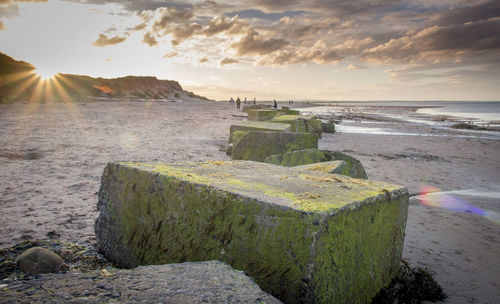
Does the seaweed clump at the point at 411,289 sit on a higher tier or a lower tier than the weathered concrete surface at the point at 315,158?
lower

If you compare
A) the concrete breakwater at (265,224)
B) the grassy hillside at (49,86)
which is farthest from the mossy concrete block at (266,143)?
the grassy hillside at (49,86)

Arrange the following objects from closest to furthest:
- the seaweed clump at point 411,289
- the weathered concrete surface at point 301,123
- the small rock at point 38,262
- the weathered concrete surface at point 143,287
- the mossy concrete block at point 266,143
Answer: the weathered concrete surface at point 143,287, the small rock at point 38,262, the seaweed clump at point 411,289, the mossy concrete block at point 266,143, the weathered concrete surface at point 301,123

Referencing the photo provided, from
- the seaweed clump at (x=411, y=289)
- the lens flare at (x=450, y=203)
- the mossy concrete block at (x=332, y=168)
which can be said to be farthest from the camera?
the lens flare at (x=450, y=203)

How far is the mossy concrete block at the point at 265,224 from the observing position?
1.39 metres

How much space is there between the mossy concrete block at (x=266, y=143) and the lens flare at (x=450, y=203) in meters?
2.08

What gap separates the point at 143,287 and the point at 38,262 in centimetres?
98

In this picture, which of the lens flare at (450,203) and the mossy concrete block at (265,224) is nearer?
the mossy concrete block at (265,224)

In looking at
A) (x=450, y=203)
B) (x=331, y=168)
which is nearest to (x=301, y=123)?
(x=450, y=203)

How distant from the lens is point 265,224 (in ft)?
4.84

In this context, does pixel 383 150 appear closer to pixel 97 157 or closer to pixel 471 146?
pixel 471 146

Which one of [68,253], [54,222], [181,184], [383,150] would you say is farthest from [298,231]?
[383,150]

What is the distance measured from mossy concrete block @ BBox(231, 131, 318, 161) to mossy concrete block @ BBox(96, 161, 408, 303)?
270 centimetres

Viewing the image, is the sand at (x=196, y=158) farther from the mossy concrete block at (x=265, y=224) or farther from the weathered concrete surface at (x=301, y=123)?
the weathered concrete surface at (x=301, y=123)

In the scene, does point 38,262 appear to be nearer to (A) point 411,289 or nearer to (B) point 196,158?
(A) point 411,289
